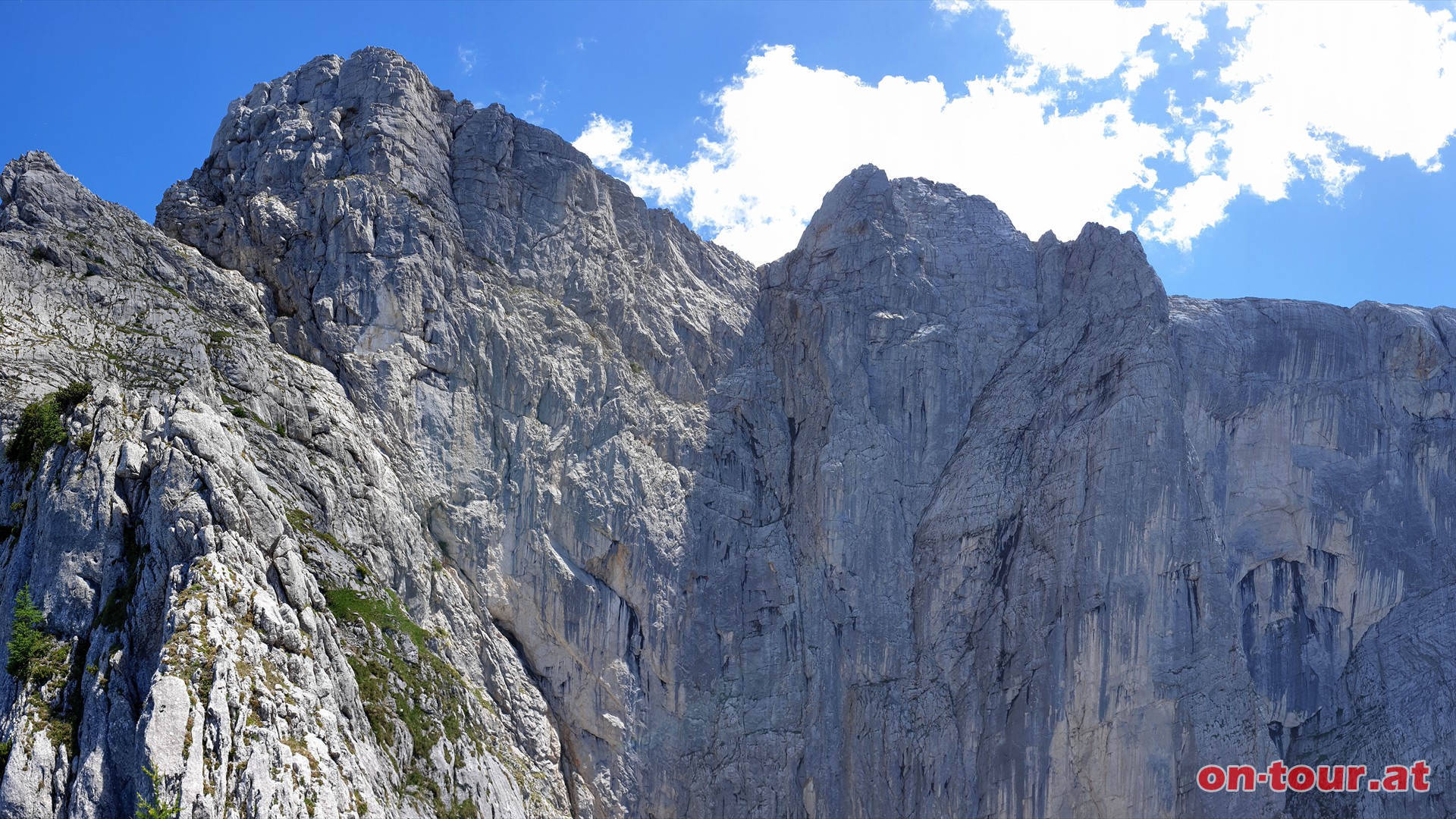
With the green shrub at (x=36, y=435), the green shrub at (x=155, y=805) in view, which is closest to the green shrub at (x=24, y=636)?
the green shrub at (x=36, y=435)

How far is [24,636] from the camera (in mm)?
33500

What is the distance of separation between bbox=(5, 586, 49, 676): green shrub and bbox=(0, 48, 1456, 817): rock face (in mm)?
4350

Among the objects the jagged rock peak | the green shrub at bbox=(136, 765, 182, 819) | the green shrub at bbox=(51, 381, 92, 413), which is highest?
the jagged rock peak

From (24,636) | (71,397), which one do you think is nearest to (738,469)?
(71,397)

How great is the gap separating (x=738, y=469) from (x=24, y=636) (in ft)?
95.1

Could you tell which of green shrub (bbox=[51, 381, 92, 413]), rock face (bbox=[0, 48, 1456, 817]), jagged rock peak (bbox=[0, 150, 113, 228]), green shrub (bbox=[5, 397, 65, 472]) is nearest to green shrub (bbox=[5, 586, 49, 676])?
rock face (bbox=[0, 48, 1456, 817])

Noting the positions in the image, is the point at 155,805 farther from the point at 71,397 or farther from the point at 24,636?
the point at 71,397

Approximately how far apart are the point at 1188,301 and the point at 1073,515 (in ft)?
43.2

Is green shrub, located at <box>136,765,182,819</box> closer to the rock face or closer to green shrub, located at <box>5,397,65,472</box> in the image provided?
the rock face

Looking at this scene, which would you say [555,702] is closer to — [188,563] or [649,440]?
[649,440]

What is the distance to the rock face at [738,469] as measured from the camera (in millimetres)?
43031

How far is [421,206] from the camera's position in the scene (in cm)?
5169

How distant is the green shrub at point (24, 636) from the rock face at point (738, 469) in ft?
14.3

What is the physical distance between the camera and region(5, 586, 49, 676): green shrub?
33.2m
